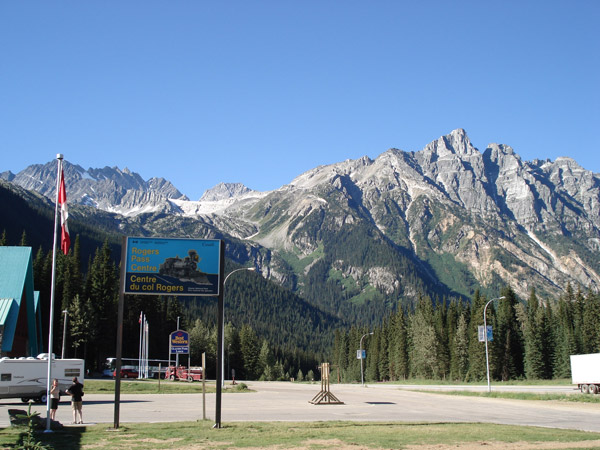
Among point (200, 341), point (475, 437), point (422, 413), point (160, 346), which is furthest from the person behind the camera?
point (200, 341)

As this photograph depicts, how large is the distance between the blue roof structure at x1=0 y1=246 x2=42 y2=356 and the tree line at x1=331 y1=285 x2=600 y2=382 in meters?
64.6

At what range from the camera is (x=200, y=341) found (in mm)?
130750

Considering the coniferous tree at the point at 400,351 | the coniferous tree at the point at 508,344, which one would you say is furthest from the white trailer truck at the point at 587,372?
the coniferous tree at the point at 400,351

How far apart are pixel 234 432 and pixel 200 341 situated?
A: 113 m

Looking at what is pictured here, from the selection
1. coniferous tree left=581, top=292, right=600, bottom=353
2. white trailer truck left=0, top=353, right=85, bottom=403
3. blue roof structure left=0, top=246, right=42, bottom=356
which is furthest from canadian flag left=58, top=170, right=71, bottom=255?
coniferous tree left=581, top=292, right=600, bottom=353

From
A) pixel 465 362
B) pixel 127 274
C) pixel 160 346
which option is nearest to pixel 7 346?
pixel 127 274

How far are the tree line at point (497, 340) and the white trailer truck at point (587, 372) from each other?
1405 inches

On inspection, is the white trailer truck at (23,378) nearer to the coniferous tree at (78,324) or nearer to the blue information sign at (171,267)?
the blue information sign at (171,267)

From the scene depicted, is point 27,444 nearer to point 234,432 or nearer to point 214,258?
point 234,432

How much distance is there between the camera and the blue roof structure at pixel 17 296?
185 ft

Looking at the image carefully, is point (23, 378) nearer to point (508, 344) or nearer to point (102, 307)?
point (102, 307)

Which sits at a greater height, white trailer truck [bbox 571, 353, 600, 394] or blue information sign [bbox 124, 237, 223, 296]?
blue information sign [bbox 124, 237, 223, 296]

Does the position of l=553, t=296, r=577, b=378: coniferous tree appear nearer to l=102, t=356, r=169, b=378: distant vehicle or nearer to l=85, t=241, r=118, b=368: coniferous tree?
l=102, t=356, r=169, b=378: distant vehicle

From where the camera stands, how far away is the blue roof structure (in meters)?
56.5
